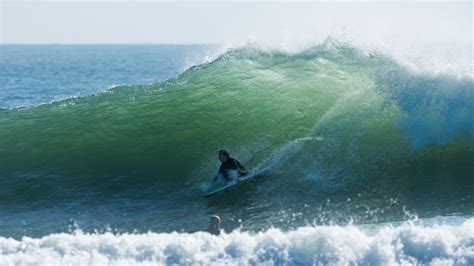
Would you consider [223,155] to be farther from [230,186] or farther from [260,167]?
[260,167]

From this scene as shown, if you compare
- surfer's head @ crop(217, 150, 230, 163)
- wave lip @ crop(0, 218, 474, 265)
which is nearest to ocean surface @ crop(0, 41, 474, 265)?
wave lip @ crop(0, 218, 474, 265)

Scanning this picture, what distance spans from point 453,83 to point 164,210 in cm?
656

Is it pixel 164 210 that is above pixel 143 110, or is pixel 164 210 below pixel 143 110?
below

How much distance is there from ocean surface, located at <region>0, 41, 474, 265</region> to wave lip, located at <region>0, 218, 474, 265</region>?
0.7 inches

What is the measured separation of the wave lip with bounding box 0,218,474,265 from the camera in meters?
7.38

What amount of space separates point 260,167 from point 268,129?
162 cm

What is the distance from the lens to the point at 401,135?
1253 cm

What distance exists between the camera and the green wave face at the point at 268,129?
1191 centimetres

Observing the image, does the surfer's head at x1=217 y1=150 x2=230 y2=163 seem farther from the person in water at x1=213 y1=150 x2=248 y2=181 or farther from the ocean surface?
the ocean surface

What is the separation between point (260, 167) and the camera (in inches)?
456

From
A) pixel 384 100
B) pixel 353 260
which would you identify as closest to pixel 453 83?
pixel 384 100

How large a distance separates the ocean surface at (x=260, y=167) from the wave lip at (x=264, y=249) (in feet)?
0.06

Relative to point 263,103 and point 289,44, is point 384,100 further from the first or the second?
point 289,44

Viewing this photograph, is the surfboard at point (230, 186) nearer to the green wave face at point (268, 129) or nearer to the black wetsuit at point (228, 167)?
the black wetsuit at point (228, 167)
